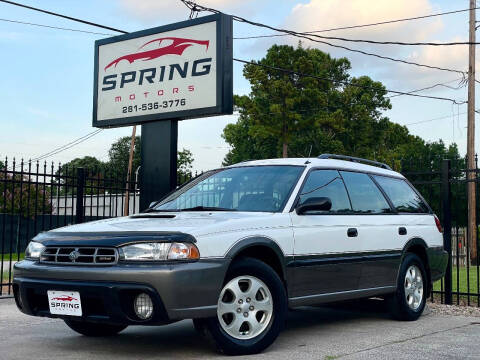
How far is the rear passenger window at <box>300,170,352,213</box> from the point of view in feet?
21.4

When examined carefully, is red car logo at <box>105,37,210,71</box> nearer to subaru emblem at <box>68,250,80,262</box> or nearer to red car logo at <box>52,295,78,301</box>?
subaru emblem at <box>68,250,80,262</box>

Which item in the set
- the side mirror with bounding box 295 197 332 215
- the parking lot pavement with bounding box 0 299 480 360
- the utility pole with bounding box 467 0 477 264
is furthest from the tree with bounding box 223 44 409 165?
the side mirror with bounding box 295 197 332 215

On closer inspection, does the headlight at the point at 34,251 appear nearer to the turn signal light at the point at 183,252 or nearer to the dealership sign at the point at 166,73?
the turn signal light at the point at 183,252

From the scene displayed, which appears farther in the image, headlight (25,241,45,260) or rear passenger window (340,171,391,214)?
rear passenger window (340,171,391,214)

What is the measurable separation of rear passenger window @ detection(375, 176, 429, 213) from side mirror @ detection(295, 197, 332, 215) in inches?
72.1

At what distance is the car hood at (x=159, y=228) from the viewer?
16.8 feet

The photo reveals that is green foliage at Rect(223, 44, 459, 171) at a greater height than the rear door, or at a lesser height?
greater

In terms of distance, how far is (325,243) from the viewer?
21.0 ft

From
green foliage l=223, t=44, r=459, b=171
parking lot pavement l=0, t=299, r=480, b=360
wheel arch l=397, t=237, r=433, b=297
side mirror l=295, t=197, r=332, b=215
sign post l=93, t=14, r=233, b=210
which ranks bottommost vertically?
parking lot pavement l=0, t=299, r=480, b=360

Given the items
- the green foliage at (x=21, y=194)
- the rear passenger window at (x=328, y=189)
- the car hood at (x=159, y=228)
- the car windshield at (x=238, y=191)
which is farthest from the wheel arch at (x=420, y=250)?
the green foliage at (x=21, y=194)

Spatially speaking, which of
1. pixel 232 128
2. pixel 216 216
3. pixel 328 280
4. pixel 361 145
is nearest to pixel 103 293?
pixel 216 216

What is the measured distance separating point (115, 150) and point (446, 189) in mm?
73700

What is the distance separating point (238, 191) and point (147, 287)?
180 cm

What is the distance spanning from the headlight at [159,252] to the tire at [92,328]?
164 cm
